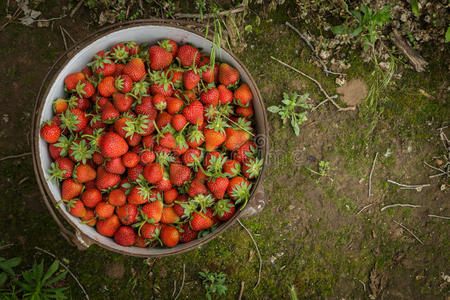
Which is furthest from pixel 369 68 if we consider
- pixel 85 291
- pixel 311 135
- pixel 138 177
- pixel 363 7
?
pixel 85 291

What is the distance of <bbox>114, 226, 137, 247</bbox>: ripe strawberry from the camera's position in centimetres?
185

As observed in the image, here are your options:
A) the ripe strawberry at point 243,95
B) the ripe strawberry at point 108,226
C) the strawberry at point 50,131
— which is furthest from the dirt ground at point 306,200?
the strawberry at point 50,131

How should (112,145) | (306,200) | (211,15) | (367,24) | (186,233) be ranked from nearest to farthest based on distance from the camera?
(112,145), (186,233), (367,24), (211,15), (306,200)

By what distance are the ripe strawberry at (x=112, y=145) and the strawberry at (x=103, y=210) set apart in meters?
0.28

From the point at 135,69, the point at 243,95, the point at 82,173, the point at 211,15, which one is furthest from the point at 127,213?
the point at 211,15

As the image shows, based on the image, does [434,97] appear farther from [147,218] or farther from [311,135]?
[147,218]

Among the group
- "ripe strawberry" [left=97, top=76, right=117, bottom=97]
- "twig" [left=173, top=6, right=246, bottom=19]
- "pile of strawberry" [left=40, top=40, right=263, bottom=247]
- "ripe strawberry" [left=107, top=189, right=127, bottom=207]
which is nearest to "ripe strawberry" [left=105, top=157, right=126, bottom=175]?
"pile of strawberry" [left=40, top=40, right=263, bottom=247]

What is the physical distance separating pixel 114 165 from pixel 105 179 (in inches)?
3.8

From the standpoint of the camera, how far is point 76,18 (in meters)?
2.32

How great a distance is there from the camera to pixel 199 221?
1845 millimetres

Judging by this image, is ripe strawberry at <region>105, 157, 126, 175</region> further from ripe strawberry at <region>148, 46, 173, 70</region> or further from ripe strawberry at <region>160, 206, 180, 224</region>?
ripe strawberry at <region>148, 46, 173, 70</region>

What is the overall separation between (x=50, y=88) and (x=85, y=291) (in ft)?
4.48

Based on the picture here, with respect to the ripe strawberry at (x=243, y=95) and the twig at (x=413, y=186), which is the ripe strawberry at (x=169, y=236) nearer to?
the ripe strawberry at (x=243, y=95)

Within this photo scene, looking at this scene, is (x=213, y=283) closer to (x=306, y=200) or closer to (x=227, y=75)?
(x=306, y=200)
